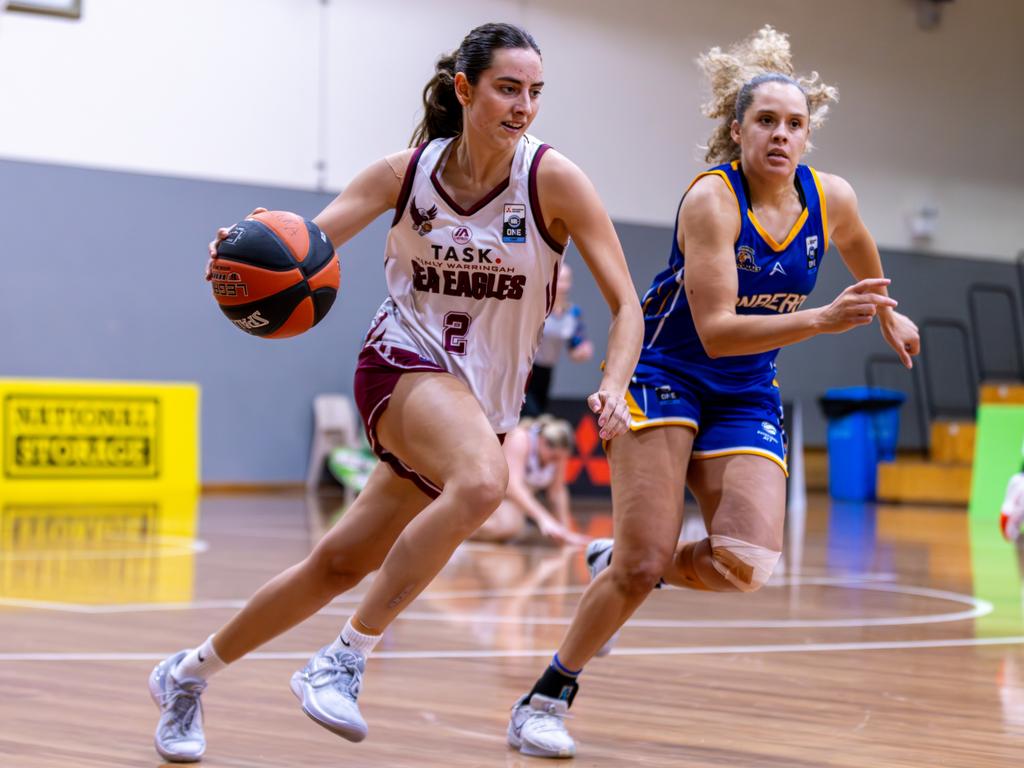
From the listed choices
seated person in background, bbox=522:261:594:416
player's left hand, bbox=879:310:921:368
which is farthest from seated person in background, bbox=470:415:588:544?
player's left hand, bbox=879:310:921:368

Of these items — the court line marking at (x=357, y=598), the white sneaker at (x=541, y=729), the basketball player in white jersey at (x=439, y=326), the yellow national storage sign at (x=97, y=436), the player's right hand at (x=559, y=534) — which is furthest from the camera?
the yellow national storage sign at (x=97, y=436)

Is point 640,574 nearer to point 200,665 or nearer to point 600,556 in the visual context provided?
point 600,556

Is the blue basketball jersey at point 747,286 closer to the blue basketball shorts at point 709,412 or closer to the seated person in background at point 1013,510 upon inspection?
the blue basketball shorts at point 709,412

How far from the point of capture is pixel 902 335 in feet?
11.7

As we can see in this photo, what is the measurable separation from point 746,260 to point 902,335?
17.5 inches

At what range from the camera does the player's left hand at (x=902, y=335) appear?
3.53 meters

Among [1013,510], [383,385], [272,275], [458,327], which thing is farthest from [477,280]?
[1013,510]

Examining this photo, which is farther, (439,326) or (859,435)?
(859,435)

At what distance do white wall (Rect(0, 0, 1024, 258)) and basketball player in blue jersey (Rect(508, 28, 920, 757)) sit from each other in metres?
8.02

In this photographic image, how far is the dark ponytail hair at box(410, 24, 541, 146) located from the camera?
3283 millimetres

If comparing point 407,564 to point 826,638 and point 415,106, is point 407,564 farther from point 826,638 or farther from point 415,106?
point 415,106

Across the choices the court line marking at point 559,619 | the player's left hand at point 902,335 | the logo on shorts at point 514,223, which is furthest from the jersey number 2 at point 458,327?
the court line marking at point 559,619

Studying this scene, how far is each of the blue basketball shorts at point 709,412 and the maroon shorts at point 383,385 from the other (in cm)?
69

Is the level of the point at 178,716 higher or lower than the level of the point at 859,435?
higher
